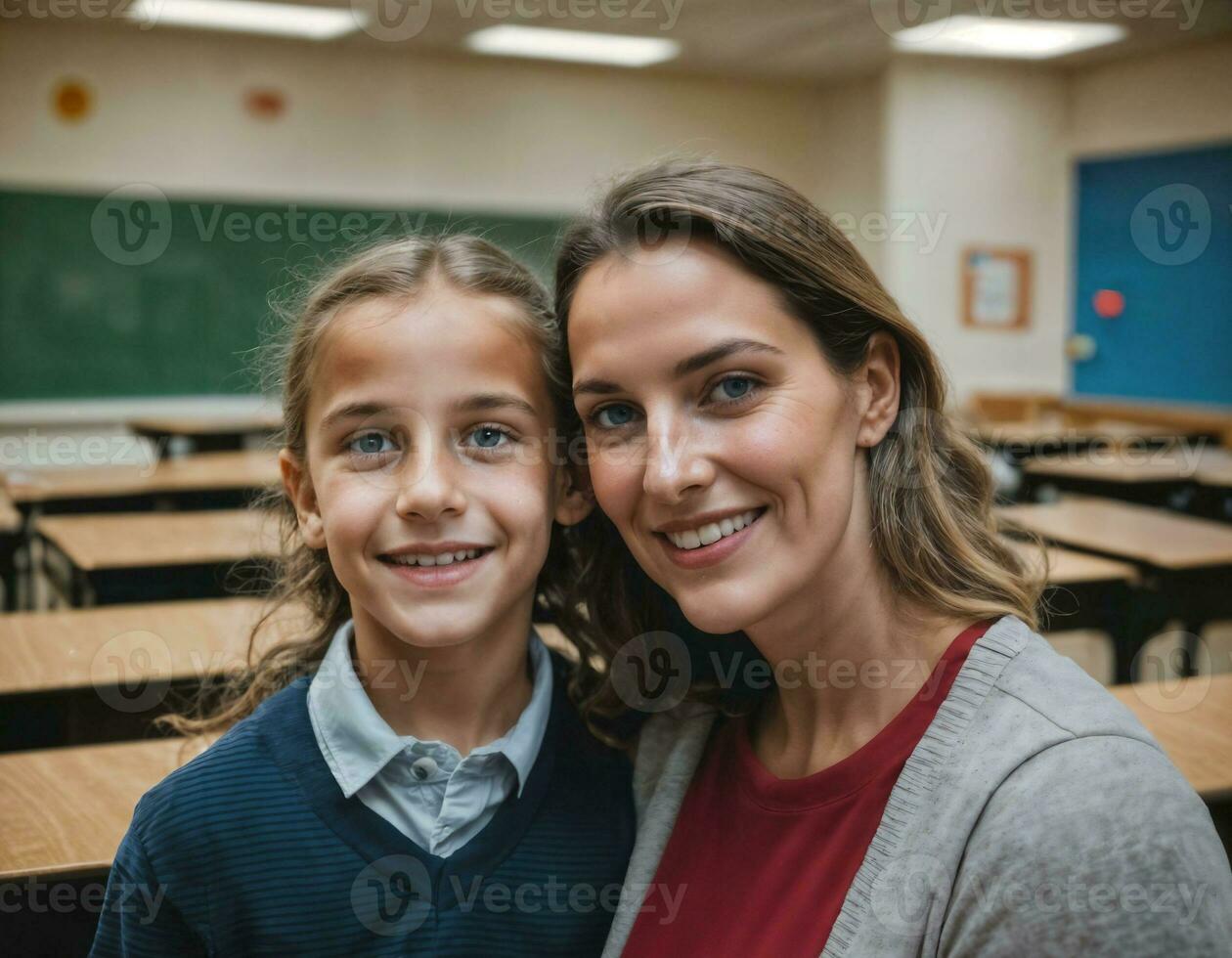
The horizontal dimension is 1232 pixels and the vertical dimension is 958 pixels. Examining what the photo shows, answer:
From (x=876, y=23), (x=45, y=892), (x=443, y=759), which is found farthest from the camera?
(x=876, y=23)

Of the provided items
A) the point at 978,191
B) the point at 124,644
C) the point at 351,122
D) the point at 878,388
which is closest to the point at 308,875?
the point at 878,388

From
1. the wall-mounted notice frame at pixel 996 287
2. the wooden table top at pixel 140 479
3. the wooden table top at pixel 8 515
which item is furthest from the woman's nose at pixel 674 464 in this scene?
the wall-mounted notice frame at pixel 996 287

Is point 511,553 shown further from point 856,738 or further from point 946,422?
point 946,422

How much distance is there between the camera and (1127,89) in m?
7.60

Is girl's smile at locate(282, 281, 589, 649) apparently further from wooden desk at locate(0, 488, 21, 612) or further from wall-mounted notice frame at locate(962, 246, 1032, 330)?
wall-mounted notice frame at locate(962, 246, 1032, 330)

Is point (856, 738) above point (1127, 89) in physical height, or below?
below

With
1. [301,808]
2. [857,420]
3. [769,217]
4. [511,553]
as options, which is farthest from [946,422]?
[301,808]

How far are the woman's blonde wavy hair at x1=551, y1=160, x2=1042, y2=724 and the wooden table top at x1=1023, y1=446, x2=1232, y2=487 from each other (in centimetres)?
365

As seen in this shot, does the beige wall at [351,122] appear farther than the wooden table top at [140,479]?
Yes

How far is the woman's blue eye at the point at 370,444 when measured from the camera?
1.16m

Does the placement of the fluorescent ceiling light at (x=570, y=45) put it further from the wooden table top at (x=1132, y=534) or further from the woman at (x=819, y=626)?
the woman at (x=819, y=626)

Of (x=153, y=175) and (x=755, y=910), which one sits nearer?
(x=755, y=910)

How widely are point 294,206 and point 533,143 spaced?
162 centimetres

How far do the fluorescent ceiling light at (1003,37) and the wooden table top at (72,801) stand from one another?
20.3 ft
